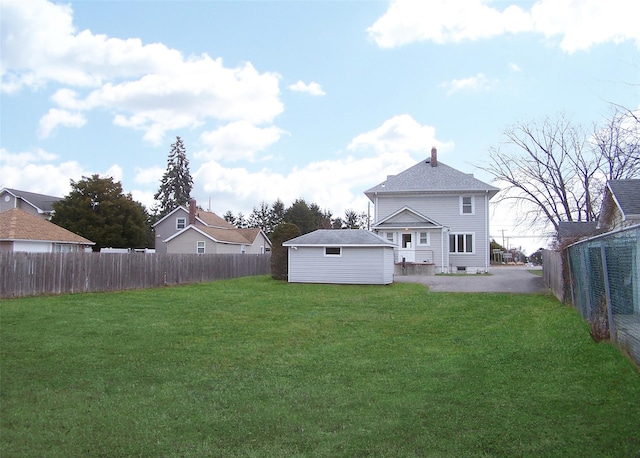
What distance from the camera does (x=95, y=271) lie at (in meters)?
20.4

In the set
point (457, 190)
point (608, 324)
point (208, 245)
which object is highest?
point (457, 190)

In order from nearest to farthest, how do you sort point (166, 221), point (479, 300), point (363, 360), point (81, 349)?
point (363, 360), point (81, 349), point (479, 300), point (166, 221)

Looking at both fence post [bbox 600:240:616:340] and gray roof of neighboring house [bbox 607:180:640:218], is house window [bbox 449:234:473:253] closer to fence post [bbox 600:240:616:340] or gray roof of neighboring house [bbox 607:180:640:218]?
gray roof of neighboring house [bbox 607:180:640:218]

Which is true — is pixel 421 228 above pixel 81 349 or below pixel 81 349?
above

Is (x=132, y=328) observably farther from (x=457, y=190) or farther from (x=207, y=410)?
(x=457, y=190)

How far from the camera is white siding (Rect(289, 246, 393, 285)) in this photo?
2353 centimetres

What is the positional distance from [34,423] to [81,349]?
3.76 metres

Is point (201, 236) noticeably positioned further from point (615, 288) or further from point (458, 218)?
point (615, 288)

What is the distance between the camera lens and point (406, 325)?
11.3m

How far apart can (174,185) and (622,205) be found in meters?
61.8

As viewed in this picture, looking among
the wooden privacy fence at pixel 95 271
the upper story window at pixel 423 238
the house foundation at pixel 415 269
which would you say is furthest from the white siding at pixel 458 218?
the wooden privacy fence at pixel 95 271

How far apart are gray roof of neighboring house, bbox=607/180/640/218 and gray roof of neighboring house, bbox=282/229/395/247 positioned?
9.70 meters

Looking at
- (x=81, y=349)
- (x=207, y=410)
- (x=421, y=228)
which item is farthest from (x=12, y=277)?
(x=421, y=228)

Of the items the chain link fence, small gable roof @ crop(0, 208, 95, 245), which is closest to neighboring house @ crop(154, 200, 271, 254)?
small gable roof @ crop(0, 208, 95, 245)
